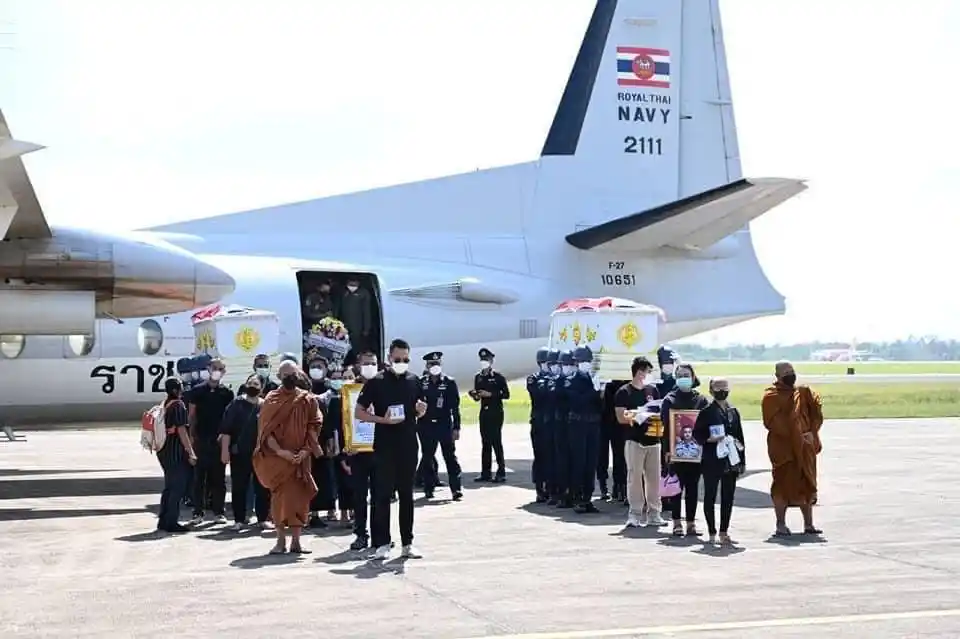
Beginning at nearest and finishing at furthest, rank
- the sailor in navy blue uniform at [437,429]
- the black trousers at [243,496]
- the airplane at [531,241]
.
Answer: the black trousers at [243,496], the sailor in navy blue uniform at [437,429], the airplane at [531,241]

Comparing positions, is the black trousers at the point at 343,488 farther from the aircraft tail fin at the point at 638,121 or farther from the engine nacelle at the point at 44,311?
the aircraft tail fin at the point at 638,121

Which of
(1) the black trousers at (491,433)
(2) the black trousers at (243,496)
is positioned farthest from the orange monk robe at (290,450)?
(1) the black trousers at (491,433)

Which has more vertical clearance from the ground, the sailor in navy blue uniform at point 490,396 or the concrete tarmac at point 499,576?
the sailor in navy blue uniform at point 490,396

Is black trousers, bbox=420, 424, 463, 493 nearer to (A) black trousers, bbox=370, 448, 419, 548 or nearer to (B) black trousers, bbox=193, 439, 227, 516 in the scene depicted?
(B) black trousers, bbox=193, 439, 227, 516

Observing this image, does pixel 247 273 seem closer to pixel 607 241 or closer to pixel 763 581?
pixel 607 241

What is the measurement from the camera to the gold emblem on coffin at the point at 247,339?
1418 cm

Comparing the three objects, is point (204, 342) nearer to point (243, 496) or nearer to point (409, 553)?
point (243, 496)

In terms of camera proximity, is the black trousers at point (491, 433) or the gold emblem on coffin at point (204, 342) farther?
the black trousers at point (491, 433)

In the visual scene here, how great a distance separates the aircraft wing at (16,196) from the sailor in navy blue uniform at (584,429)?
569 centimetres

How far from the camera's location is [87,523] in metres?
12.0

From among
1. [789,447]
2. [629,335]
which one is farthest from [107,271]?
[789,447]

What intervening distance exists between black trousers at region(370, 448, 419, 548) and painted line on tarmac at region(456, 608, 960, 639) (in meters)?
2.79

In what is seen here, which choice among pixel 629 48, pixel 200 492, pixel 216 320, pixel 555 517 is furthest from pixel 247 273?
pixel 629 48

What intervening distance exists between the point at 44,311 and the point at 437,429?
4552 mm
